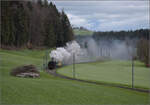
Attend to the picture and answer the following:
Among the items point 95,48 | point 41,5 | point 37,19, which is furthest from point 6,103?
point 95,48

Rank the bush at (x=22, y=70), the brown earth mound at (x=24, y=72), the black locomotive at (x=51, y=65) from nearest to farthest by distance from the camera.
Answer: the brown earth mound at (x=24, y=72) → the bush at (x=22, y=70) → the black locomotive at (x=51, y=65)

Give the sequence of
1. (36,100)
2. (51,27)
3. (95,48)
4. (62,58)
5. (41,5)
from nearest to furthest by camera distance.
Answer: (36,100)
(41,5)
(51,27)
(62,58)
(95,48)

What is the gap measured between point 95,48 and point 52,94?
33670 mm

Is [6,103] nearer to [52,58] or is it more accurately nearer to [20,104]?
[20,104]

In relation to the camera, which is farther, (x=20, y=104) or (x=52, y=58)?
(x=52, y=58)

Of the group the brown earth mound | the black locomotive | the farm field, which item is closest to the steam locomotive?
the black locomotive

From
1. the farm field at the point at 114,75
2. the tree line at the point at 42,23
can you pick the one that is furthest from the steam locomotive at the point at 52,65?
the tree line at the point at 42,23

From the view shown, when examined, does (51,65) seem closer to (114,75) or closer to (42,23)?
(114,75)

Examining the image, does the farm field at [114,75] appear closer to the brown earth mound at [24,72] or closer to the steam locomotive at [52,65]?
the steam locomotive at [52,65]

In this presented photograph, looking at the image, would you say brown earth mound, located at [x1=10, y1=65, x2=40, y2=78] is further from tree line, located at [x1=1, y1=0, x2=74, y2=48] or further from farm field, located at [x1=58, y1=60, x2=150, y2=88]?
farm field, located at [x1=58, y1=60, x2=150, y2=88]

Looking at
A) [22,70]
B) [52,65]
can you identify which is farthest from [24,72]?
[52,65]

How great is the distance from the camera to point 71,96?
10.6m

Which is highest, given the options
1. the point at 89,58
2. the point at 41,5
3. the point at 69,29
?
the point at 41,5

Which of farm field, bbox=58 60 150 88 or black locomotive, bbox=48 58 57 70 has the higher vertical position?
black locomotive, bbox=48 58 57 70
